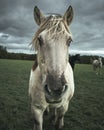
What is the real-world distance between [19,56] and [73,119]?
183ft

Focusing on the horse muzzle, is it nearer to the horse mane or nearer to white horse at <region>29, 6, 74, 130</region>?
white horse at <region>29, 6, 74, 130</region>

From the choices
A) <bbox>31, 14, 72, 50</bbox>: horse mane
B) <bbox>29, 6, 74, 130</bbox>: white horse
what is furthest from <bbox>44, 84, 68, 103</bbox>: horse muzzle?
<bbox>31, 14, 72, 50</bbox>: horse mane

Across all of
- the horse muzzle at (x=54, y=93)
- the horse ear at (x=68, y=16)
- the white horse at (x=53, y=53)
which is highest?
the horse ear at (x=68, y=16)

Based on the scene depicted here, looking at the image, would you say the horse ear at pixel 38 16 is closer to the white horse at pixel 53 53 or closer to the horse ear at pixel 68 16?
the white horse at pixel 53 53

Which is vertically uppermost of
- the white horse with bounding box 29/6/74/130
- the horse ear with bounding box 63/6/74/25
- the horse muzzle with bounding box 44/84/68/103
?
the horse ear with bounding box 63/6/74/25

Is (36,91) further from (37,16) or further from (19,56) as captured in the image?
(19,56)

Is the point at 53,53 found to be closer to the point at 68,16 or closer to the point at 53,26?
the point at 53,26

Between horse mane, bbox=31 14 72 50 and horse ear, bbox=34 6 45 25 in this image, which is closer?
horse mane, bbox=31 14 72 50

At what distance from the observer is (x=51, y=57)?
242 cm

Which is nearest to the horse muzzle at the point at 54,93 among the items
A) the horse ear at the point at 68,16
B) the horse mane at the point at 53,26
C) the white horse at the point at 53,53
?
the white horse at the point at 53,53

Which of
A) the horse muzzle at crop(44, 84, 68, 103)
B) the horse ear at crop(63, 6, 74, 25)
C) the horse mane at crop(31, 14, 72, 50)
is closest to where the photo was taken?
the horse muzzle at crop(44, 84, 68, 103)

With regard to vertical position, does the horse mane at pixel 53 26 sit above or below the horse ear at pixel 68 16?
below

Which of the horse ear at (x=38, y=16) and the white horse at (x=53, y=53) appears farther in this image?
the horse ear at (x=38, y=16)

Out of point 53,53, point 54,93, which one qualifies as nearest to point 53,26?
point 53,53
